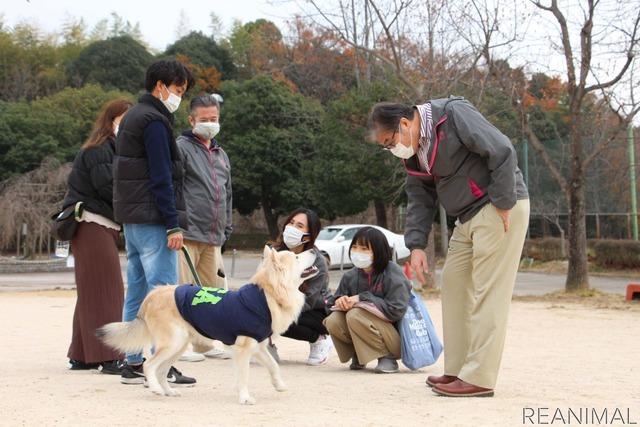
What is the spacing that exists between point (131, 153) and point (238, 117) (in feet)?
112

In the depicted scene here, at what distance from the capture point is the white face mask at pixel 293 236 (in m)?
7.28

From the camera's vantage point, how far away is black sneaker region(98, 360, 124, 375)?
21.7ft

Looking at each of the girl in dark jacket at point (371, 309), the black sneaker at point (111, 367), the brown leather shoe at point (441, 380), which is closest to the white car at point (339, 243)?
the girl in dark jacket at point (371, 309)

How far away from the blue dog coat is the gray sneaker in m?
1.65

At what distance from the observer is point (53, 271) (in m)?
26.3

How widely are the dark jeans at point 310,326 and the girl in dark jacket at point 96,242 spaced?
1.49 meters

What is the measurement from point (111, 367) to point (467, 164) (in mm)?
3143

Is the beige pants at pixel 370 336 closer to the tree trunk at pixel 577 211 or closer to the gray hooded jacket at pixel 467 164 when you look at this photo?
the gray hooded jacket at pixel 467 164

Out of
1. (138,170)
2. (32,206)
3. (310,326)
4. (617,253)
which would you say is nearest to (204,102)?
(138,170)

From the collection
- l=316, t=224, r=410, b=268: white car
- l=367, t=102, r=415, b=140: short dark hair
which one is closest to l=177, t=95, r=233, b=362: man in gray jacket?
l=367, t=102, r=415, b=140: short dark hair

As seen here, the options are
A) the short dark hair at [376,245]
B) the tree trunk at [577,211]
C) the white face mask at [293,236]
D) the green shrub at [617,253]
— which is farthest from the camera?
the green shrub at [617,253]

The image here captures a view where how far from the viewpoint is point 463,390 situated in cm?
536

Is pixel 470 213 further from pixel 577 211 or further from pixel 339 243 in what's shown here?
pixel 339 243

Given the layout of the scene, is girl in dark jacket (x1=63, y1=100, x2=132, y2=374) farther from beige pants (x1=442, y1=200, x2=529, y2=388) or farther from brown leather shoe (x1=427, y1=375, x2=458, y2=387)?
beige pants (x1=442, y1=200, x2=529, y2=388)
